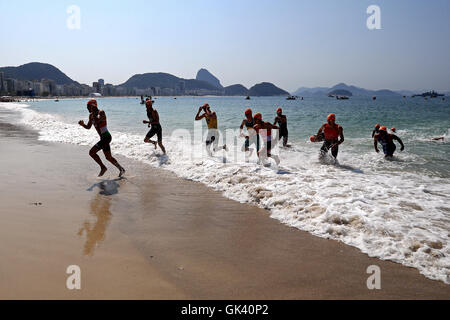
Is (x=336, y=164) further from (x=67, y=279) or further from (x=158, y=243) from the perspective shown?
(x=67, y=279)

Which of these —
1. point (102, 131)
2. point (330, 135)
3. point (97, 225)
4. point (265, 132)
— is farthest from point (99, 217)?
point (330, 135)

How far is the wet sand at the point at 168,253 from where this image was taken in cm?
270

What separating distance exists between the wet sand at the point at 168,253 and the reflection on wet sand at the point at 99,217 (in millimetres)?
14

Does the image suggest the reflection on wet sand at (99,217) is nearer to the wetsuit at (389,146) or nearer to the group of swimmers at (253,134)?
the group of swimmers at (253,134)

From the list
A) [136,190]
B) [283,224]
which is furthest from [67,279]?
[136,190]

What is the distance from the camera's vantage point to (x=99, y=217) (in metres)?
4.36

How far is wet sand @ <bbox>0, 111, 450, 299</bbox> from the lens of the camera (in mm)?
2699

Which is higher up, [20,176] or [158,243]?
[20,176]

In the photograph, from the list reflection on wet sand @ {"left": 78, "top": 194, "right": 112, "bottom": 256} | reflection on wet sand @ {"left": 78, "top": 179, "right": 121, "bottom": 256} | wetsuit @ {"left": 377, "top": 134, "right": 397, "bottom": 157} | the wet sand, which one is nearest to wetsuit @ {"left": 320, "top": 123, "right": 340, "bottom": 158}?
wetsuit @ {"left": 377, "top": 134, "right": 397, "bottom": 157}

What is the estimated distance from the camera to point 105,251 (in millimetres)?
3334

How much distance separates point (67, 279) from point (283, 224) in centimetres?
287

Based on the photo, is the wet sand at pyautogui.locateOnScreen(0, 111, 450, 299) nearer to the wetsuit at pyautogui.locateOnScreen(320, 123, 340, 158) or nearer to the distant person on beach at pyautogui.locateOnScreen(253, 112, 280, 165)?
the distant person on beach at pyautogui.locateOnScreen(253, 112, 280, 165)

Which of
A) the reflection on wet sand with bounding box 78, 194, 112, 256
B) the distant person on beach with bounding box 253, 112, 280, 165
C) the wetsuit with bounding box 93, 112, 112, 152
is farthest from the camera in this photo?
the distant person on beach with bounding box 253, 112, 280, 165

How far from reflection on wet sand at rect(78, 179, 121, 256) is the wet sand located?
1cm
